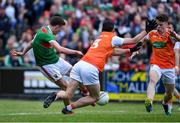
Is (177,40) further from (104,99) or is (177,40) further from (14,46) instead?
(14,46)

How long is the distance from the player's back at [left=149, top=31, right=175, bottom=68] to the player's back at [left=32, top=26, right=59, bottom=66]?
8.51 feet

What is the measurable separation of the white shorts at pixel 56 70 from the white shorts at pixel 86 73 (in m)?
2.08

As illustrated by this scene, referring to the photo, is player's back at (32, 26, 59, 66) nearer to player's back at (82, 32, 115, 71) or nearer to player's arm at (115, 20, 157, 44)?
player's back at (82, 32, 115, 71)

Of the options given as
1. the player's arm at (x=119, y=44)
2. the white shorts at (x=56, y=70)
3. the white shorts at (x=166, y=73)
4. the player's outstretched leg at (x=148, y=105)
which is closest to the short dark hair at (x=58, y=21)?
the white shorts at (x=56, y=70)

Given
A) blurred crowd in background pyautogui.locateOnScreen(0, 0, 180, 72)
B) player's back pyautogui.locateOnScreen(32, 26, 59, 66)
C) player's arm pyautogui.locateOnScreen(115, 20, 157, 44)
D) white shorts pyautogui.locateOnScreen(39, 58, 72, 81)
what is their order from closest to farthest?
player's arm pyautogui.locateOnScreen(115, 20, 157, 44)
player's back pyautogui.locateOnScreen(32, 26, 59, 66)
white shorts pyautogui.locateOnScreen(39, 58, 72, 81)
blurred crowd in background pyautogui.locateOnScreen(0, 0, 180, 72)

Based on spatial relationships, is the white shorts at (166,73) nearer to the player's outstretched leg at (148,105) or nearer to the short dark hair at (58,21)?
the player's outstretched leg at (148,105)

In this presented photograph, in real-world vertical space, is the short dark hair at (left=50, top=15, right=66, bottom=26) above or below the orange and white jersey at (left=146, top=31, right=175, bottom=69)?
above

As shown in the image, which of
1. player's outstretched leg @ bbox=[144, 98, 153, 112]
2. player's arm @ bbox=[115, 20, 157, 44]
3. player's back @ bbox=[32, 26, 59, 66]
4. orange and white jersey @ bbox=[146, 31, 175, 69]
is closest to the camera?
player's arm @ bbox=[115, 20, 157, 44]

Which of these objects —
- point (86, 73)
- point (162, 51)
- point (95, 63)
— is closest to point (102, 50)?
point (95, 63)

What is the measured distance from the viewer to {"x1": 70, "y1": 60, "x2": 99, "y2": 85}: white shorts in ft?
55.5

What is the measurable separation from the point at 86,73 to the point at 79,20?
1432 centimetres

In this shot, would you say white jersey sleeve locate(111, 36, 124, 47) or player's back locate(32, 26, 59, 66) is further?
player's back locate(32, 26, 59, 66)

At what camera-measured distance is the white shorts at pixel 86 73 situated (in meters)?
16.9

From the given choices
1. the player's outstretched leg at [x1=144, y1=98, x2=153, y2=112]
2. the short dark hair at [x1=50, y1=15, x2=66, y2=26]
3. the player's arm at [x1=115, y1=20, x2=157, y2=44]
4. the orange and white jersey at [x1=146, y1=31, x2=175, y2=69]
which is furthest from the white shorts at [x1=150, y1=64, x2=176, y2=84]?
the short dark hair at [x1=50, y1=15, x2=66, y2=26]
